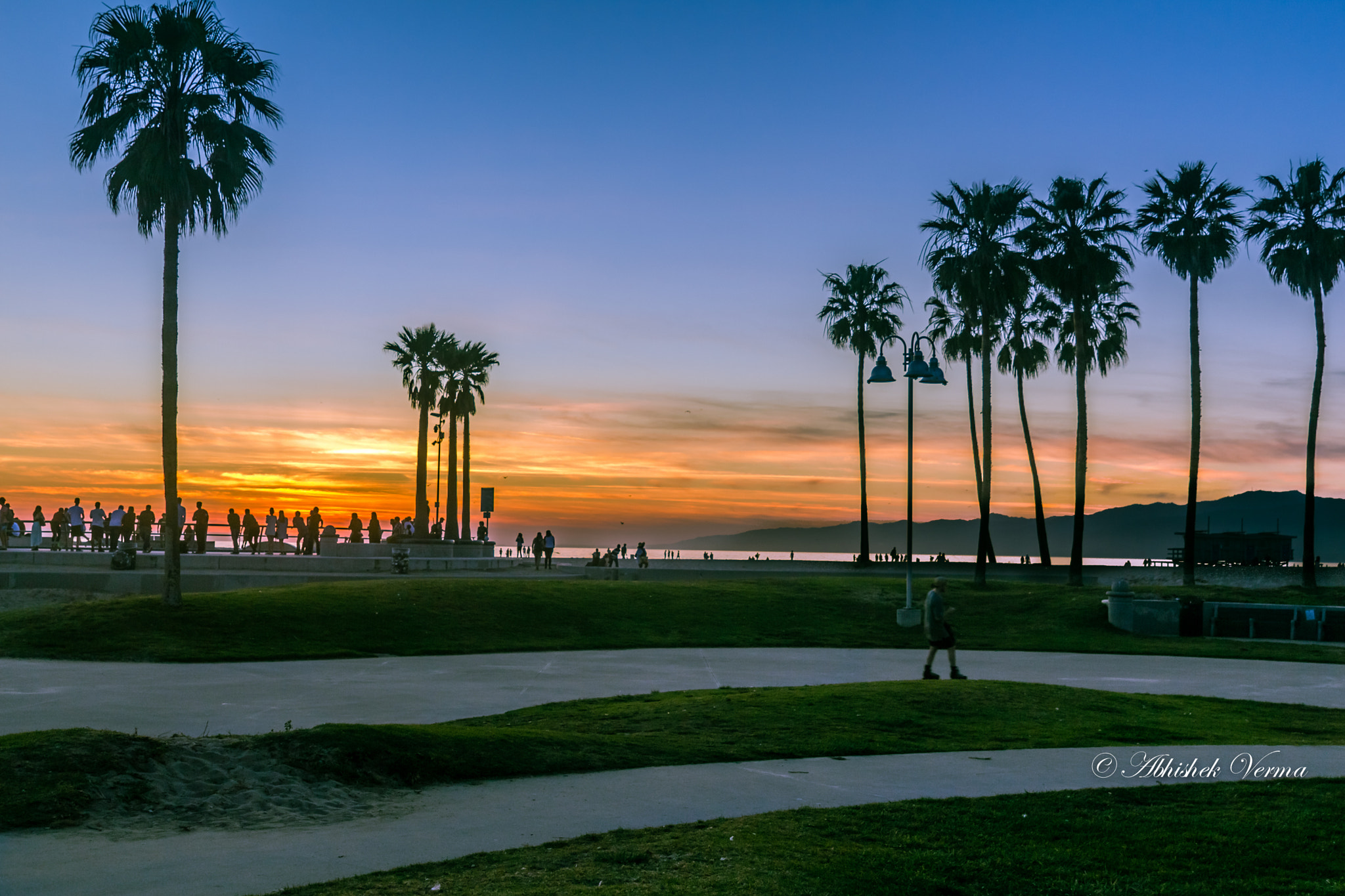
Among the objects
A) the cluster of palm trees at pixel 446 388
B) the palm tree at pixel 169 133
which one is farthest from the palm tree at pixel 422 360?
the palm tree at pixel 169 133

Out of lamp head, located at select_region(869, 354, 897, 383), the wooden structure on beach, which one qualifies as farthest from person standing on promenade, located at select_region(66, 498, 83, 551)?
the wooden structure on beach

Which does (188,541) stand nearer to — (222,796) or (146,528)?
(146,528)

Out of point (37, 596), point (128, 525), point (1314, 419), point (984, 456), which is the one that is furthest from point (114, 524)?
point (1314, 419)

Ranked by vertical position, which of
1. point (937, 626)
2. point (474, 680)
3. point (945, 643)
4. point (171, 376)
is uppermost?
point (171, 376)

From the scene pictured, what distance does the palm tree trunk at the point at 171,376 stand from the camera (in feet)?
79.7

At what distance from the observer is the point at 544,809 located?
8.17 m

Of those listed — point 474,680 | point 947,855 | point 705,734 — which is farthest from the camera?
point 474,680

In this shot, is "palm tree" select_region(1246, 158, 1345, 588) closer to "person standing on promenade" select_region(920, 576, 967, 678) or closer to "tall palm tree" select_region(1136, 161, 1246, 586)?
"tall palm tree" select_region(1136, 161, 1246, 586)

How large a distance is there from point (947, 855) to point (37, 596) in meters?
29.5

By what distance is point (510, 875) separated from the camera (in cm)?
625

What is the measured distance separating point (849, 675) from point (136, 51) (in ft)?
68.3

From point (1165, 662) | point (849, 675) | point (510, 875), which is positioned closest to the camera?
point (510, 875)

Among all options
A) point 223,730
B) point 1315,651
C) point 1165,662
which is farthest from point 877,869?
point 1315,651

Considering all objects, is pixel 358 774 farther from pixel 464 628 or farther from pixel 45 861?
pixel 464 628
